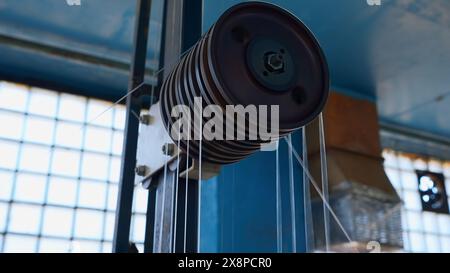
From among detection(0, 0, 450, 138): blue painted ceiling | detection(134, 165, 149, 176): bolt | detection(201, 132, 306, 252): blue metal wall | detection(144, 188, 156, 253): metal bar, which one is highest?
detection(0, 0, 450, 138): blue painted ceiling

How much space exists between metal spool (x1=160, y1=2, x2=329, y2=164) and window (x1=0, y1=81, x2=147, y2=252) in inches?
84.2

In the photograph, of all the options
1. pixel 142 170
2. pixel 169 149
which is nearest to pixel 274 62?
pixel 169 149

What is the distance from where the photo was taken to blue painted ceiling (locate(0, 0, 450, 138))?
240cm

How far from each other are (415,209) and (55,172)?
2665 millimetres

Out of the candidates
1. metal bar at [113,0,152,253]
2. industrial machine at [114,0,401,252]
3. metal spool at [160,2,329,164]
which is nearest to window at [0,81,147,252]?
metal bar at [113,0,152,253]

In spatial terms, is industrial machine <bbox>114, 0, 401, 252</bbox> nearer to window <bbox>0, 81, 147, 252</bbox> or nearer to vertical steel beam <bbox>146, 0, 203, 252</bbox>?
vertical steel beam <bbox>146, 0, 203, 252</bbox>

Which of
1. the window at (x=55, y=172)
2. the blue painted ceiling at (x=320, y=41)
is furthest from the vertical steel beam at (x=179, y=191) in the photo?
the window at (x=55, y=172)

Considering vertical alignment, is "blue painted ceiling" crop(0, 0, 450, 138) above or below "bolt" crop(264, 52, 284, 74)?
above

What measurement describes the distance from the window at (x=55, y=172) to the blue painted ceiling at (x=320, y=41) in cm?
13

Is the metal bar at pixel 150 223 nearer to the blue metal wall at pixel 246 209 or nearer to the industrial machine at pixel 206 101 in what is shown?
the industrial machine at pixel 206 101

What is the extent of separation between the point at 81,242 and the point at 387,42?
1.91 metres
